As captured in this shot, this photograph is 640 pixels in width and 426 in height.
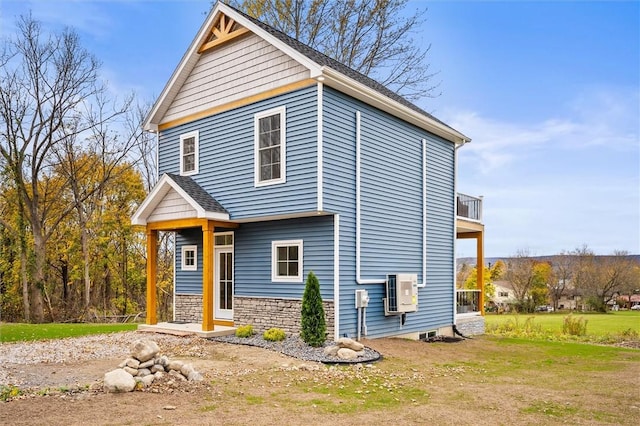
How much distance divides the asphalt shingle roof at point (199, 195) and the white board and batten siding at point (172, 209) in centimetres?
26

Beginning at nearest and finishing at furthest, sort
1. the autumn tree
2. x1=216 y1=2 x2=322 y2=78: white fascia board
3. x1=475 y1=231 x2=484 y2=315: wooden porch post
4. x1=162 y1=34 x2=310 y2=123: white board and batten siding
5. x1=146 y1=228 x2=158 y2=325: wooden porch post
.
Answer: x1=216 y1=2 x2=322 y2=78: white fascia board, x1=162 y1=34 x2=310 y2=123: white board and batten siding, x1=146 y1=228 x2=158 y2=325: wooden porch post, x1=475 y1=231 x2=484 y2=315: wooden porch post, the autumn tree

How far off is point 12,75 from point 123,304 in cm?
1196

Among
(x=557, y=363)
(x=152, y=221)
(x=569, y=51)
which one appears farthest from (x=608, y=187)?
(x=152, y=221)

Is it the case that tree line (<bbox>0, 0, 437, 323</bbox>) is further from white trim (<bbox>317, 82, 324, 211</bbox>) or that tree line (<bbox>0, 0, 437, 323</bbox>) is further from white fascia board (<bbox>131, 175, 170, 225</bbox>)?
white trim (<bbox>317, 82, 324, 211</bbox>)

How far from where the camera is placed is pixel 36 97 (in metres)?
21.2

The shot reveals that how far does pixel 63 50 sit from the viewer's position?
21391 mm

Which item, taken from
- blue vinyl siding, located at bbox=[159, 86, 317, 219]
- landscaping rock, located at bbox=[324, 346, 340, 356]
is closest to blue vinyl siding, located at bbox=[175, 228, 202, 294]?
blue vinyl siding, located at bbox=[159, 86, 317, 219]

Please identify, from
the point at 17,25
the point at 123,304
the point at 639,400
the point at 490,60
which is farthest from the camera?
the point at 123,304

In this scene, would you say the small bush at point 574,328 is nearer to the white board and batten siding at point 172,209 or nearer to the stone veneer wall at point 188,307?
the stone veneer wall at point 188,307

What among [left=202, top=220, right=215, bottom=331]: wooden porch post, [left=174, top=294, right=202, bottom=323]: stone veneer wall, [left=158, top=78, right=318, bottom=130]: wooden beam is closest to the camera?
[left=158, top=78, right=318, bottom=130]: wooden beam

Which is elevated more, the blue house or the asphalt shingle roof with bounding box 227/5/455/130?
the asphalt shingle roof with bounding box 227/5/455/130

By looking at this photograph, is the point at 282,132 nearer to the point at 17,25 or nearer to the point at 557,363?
the point at 557,363

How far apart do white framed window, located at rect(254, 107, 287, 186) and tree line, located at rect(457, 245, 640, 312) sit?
1133 inches

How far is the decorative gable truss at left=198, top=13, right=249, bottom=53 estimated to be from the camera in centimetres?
1241
